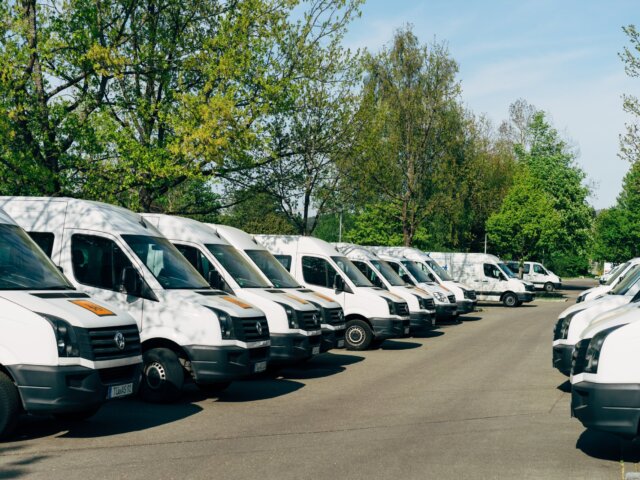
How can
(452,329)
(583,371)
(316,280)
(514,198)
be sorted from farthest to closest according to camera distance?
(514,198) < (452,329) < (316,280) < (583,371)

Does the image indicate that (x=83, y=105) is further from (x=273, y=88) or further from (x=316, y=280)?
(x=316, y=280)

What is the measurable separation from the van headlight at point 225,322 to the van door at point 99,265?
106 centimetres

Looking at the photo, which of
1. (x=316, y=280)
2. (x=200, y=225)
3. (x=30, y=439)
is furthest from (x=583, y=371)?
(x=316, y=280)

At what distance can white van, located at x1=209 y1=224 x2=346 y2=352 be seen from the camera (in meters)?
15.5

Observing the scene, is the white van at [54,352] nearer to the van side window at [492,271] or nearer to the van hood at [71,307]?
the van hood at [71,307]

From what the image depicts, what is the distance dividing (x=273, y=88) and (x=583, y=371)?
1462 centimetres

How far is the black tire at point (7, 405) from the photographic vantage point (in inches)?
322

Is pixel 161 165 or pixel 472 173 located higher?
pixel 472 173

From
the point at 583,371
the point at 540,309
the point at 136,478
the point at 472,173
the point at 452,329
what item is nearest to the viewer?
the point at 136,478

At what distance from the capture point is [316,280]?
1877 centimetres

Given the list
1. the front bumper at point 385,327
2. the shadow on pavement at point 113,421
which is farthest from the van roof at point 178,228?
the front bumper at point 385,327

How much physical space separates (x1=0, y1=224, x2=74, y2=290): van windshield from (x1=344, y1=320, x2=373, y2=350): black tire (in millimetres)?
10278

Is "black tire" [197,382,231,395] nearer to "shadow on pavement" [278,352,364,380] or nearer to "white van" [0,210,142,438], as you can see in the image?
"shadow on pavement" [278,352,364,380]

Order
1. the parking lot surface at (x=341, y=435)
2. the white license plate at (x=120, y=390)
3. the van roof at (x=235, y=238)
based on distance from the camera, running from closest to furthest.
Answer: the parking lot surface at (x=341, y=435)
the white license plate at (x=120, y=390)
the van roof at (x=235, y=238)
